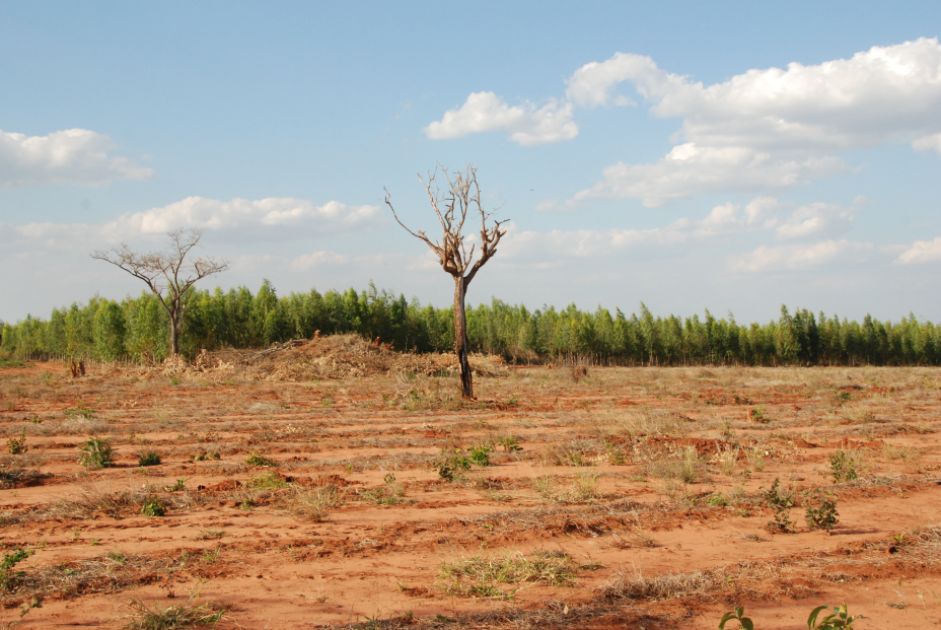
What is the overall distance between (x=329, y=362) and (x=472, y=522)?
25.7 meters

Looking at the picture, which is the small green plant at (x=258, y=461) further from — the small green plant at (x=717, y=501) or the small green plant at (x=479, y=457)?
the small green plant at (x=717, y=501)

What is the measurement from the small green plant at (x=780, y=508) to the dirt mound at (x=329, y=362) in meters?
23.7

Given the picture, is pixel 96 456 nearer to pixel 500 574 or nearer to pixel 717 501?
pixel 500 574

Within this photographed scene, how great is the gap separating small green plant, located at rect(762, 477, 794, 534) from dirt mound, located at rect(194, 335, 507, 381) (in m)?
23.7

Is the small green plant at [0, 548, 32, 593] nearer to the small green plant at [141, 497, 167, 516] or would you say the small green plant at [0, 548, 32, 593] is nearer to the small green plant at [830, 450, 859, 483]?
the small green plant at [141, 497, 167, 516]

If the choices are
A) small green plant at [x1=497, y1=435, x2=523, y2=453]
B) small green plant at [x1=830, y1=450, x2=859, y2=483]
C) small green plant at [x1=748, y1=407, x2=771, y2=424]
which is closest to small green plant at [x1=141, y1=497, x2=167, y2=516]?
small green plant at [x1=497, y1=435, x2=523, y2=453]

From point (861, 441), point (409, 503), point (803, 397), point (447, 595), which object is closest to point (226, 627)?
point (447, 595)

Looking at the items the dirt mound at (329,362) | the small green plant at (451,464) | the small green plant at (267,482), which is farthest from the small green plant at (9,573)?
the dirt mound at (329,362)

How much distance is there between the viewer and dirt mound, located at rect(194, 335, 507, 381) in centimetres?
3177

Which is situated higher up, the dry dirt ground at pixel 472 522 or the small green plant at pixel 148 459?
the small green plant at pixel 148 459

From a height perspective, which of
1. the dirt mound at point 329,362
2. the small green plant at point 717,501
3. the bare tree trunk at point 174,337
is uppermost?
the bare tree trunk at point 174,337

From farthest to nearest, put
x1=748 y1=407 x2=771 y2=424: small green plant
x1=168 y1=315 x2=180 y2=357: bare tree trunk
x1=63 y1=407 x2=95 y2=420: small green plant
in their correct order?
1. x1=168 y1=315 x2=180 y2=357: bare tree trunk
2. x1=63 y1=407 x2=95 y2=420: small green plant
3. x1=748 y1=407 x2=771 y2=424: small green plant

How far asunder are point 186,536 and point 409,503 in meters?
2.50

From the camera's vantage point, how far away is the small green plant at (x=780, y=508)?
7524mm
